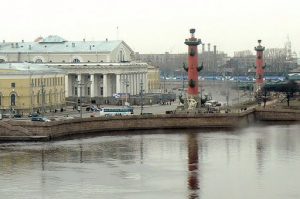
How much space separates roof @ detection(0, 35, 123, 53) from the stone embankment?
10.8 m

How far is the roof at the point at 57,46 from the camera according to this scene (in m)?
40.7

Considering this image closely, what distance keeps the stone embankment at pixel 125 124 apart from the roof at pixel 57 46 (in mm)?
10806

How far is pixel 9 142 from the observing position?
80.5 feet

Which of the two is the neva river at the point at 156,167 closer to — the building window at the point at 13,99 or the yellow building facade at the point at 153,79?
the building window at the point at 13,99

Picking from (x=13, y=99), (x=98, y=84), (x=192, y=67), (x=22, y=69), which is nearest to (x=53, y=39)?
(x=98, y=84)

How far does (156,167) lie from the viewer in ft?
63.8

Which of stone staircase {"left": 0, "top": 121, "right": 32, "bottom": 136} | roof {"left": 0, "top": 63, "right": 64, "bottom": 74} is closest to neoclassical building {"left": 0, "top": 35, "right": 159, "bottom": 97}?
roof {"left": 0, "top": 63, "right": 64, "bottom": 74}

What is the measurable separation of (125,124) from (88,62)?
11.6 meters

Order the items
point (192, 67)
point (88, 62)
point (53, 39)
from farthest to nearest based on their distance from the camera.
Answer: point (53, 39) → point (88, 62) → point (192, 67)

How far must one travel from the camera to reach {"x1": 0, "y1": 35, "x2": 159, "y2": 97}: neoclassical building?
3875cm

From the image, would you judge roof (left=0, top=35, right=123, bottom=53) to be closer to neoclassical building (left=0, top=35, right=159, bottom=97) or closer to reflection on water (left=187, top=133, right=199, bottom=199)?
neoclassical building (left=0, top=35, right=159, bottom=97)

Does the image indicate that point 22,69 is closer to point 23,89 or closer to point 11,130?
point 23,89

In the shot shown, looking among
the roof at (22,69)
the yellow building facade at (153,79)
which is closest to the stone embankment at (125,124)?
the roof at (22,69)

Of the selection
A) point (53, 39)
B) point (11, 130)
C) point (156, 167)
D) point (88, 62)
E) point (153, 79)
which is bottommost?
point (156, 167)
